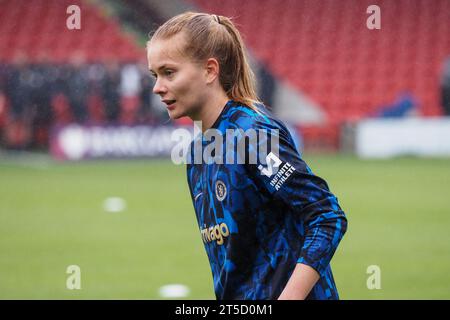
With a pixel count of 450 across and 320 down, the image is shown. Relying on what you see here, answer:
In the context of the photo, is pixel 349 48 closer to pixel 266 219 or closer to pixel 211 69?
pixel 211 69

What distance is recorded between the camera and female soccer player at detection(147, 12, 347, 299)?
274cm

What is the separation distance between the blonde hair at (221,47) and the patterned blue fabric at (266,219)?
0.08 m

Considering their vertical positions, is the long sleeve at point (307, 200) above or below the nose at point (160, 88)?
below

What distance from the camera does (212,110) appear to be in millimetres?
2955

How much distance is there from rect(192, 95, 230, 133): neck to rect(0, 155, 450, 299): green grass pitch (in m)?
3.73

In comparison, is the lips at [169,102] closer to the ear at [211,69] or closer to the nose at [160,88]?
the nose at [160,88]

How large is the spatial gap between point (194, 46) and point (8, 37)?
20.9m

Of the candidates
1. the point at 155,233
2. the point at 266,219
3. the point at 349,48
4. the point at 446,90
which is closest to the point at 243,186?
the point at 266,219

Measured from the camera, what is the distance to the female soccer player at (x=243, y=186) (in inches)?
108

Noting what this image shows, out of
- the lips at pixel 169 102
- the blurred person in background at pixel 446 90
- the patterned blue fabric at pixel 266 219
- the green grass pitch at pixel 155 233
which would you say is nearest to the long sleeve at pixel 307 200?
the patterned blue fabric at pixel 266 219

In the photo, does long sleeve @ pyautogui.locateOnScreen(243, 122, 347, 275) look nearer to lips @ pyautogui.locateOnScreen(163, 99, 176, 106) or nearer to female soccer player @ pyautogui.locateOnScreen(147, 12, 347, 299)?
female soccer player @ pyautogui.locateOnScreen(147, 12, 347, 299)

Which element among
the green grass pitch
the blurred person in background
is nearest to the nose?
the green grass pitch

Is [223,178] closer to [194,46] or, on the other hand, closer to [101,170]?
[194,46]
